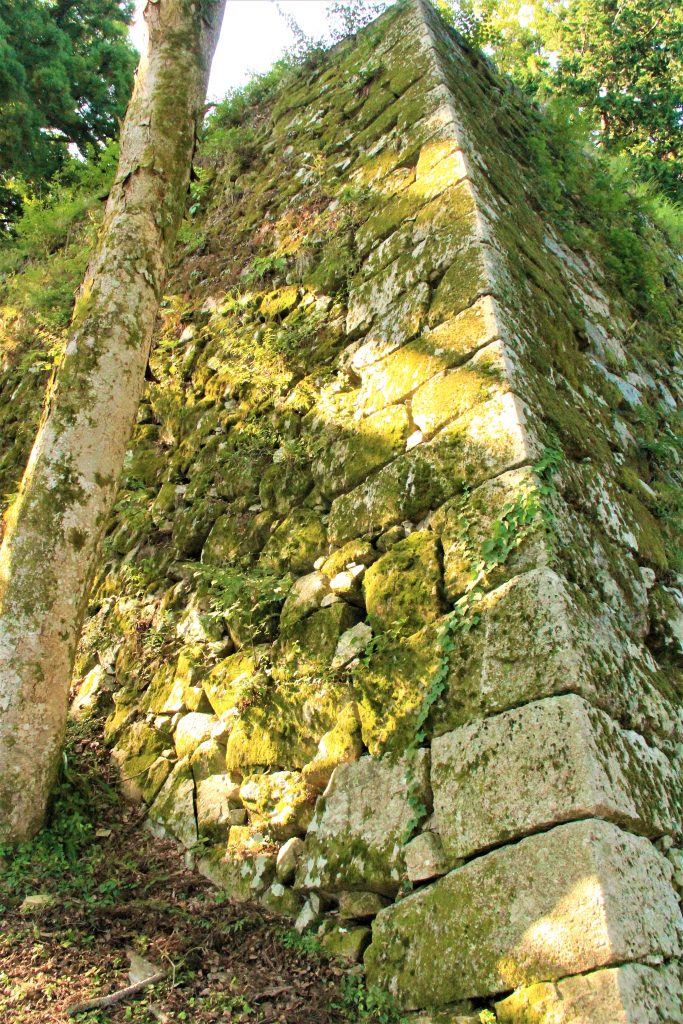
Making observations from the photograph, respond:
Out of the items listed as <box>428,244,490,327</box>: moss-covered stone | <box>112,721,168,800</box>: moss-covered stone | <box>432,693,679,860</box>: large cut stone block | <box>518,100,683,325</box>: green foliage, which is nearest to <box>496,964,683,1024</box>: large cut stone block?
<box>432,693,679,860</box>: large cut stone block

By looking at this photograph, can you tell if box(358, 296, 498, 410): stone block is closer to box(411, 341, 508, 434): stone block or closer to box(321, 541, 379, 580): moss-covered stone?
box(411, 341, 508, 434): stone block

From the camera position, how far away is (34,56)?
9539 millimetres

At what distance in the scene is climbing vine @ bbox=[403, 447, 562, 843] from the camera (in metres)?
2.23

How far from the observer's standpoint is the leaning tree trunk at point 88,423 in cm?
262

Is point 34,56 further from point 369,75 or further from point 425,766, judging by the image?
point 425,766

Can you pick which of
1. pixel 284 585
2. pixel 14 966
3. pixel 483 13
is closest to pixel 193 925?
pixel 14 966

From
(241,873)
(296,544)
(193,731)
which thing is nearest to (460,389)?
(296,544)

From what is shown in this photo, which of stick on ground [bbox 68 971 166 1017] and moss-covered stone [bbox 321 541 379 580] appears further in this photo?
moss-covered stone [bbox 321 541 379 580]

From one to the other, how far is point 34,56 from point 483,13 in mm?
6568

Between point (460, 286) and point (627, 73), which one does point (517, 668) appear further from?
point (627, 73)

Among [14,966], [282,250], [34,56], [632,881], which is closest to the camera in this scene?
[632,881]

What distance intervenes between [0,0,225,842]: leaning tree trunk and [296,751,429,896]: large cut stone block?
1.07m

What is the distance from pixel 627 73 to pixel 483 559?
1097 cm

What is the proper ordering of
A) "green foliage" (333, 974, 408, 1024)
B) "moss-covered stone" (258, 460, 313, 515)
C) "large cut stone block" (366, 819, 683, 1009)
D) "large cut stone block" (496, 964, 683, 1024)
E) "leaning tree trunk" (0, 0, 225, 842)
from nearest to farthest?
1. "large cut stone block" (496, 964, 683, 1024)
2. "large cut stone block" (366, 819, 683, 1009)
3. "green foliage" (333, 974, 408, 1024)
4. "leaning tree trunk" (0, 0, 225, 842)
5. "moss-covered stone" (258, 460, 313, 515)
